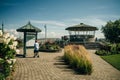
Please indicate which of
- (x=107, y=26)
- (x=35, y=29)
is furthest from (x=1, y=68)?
(x=107, y=26)

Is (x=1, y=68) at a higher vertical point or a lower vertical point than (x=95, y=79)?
higher

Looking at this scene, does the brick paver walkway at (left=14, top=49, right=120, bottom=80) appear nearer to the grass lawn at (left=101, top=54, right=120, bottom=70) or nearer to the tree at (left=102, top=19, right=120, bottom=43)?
the grass lawn at (left=101, top=54, right=120, bottom=70)

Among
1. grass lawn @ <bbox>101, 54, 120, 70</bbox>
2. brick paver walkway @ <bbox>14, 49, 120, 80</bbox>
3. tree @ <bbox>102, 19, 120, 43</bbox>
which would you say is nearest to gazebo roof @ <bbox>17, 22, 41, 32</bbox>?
brick paver walkway @ <bbox>14, 49, 120, 80</bbox>

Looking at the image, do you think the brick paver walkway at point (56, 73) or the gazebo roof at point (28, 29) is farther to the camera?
the gazebo roof at point (28, 29)

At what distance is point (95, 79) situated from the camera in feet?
31.7

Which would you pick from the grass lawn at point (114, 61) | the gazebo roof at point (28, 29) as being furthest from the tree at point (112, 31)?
the gazebo roof at point (28, 29)

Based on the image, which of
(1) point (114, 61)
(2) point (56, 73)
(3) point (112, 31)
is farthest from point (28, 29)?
(3) point (112, 31)

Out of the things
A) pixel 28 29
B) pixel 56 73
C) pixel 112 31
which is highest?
pixel 112 31

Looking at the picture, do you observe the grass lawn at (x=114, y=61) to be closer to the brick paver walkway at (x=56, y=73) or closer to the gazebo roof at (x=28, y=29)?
the brick paver walkway at (x=56, y=73)

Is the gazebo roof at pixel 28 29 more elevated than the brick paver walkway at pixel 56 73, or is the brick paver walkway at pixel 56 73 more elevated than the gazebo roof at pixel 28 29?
the gazebo roof at pixel 28 29

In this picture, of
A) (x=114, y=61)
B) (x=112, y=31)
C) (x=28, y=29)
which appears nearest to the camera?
(x=114, y=61)

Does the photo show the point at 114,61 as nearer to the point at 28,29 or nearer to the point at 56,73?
the point at 56,73

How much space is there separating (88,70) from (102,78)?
1253 millimetres

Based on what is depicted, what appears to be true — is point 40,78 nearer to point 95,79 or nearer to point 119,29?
point 95,79
